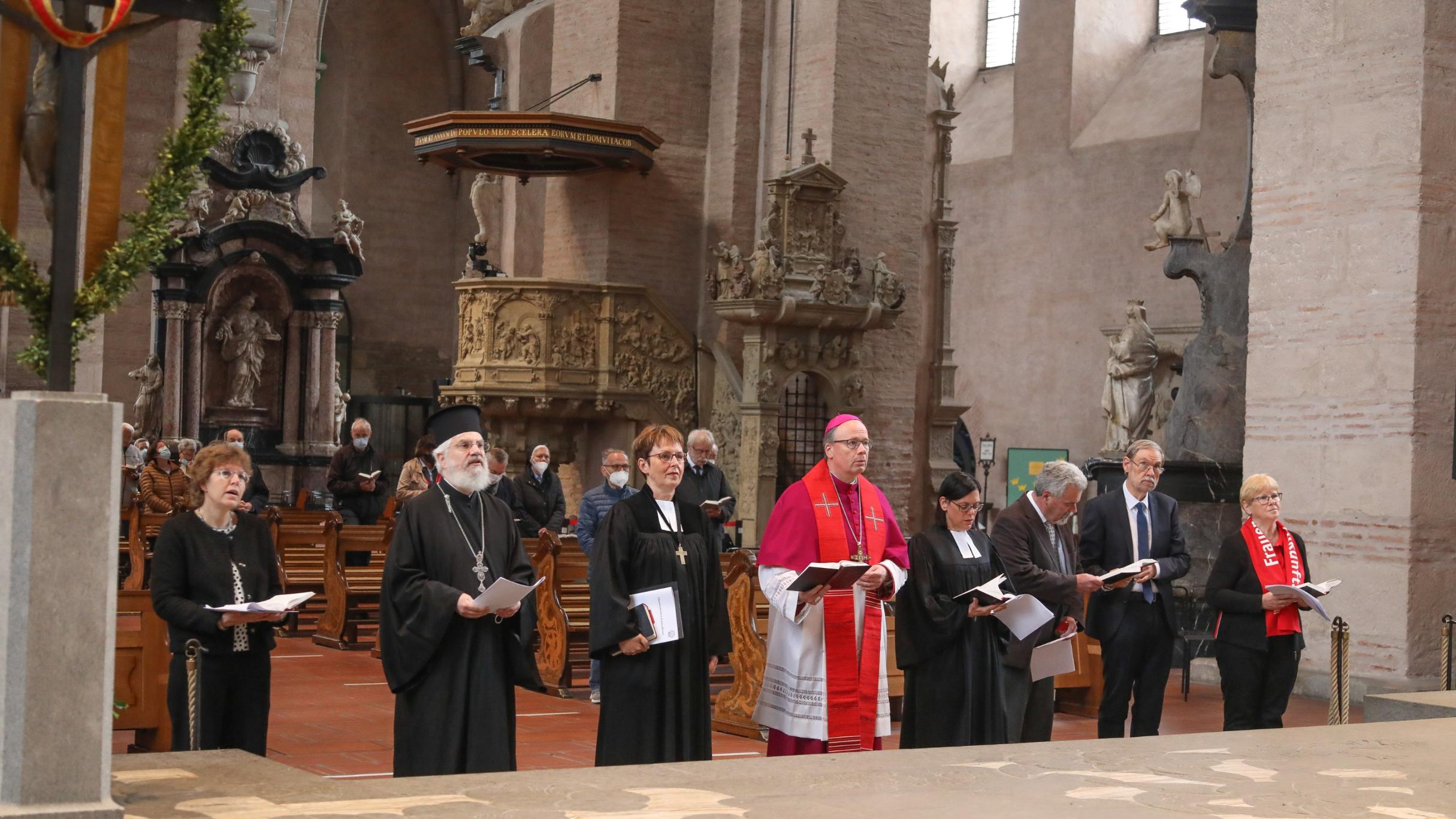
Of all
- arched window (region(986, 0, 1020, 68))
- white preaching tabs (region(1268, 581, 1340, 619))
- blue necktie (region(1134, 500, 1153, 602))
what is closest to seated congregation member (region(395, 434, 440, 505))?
blue necktie (region(1134, 500, 1153, 602))

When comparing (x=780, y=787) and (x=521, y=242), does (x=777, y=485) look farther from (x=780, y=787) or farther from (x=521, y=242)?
(x=780, y=787)

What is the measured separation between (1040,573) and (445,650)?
2454 millimetres

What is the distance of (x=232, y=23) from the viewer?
159 inches

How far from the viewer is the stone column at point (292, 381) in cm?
2202

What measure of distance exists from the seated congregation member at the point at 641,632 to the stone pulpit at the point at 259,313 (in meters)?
16.0

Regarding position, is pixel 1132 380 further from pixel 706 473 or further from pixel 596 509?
pixel 596 509

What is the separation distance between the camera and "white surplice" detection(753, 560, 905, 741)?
6.31m

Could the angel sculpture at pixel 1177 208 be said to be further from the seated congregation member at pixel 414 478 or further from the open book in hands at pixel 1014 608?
the open book in hands at pixel 1014 608

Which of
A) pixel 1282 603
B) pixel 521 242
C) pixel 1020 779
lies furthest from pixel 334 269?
pixel 1020 779

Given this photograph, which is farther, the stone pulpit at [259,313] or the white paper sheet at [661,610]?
the stone pulpit at [259,313]

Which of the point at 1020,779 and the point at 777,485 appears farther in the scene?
the point at 777,485

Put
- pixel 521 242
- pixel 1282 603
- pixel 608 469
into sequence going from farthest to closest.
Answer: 1. pixel 521 242
2. pixel 608 469
3. pixel 1282 603

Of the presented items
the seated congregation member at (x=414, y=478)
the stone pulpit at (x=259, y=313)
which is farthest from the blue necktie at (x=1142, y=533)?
the stone pulpit at (x=259, y=313)

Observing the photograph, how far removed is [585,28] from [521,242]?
11.3 ft
